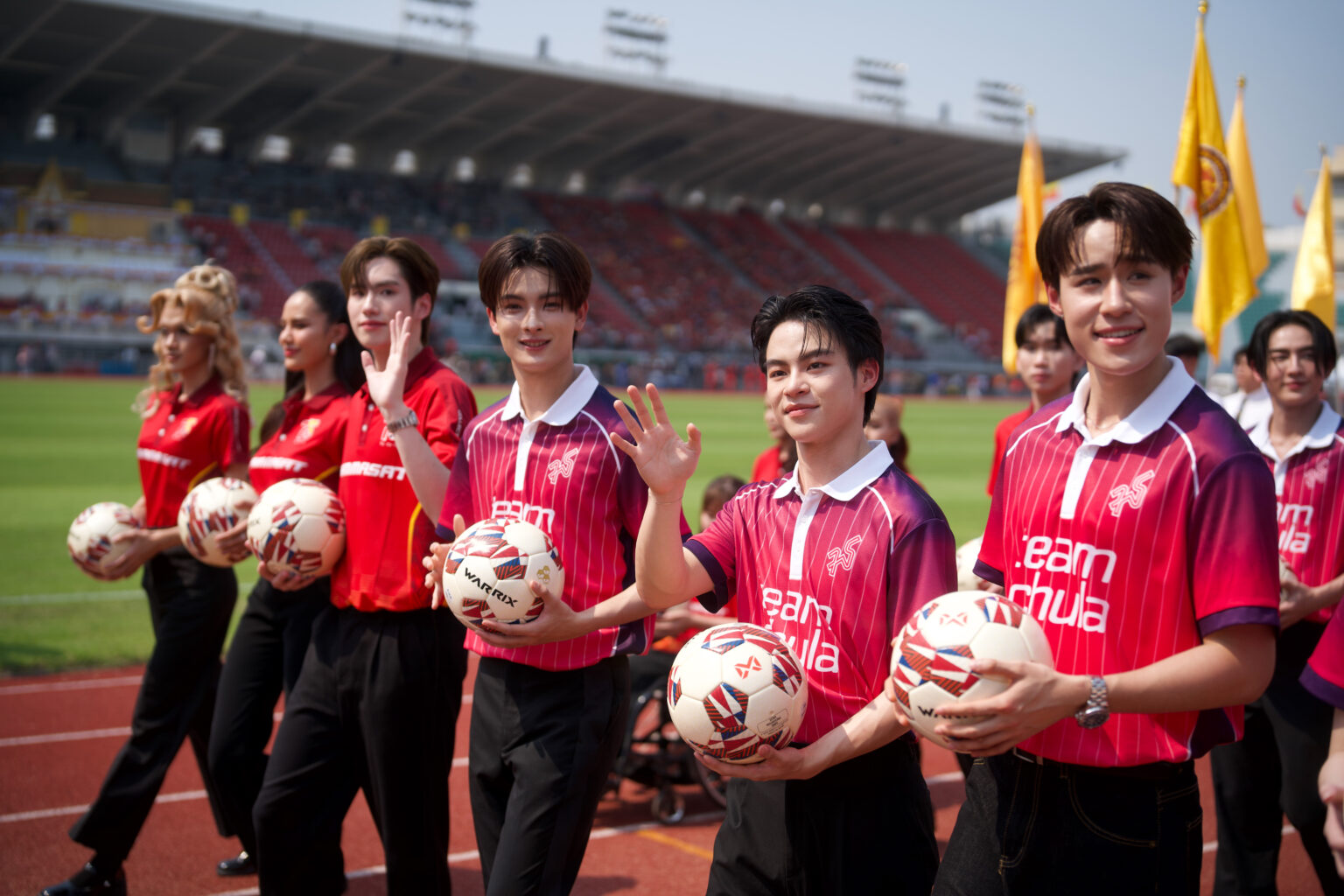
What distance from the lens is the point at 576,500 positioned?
337 centimetres

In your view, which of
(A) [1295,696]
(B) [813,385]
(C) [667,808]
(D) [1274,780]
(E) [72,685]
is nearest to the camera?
(B) [813,385]

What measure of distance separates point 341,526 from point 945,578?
7.53 ft

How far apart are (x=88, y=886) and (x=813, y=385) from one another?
3.75m

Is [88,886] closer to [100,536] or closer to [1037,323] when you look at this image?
[100,536]

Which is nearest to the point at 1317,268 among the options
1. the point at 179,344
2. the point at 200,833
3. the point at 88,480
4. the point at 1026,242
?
the point at 1026,242

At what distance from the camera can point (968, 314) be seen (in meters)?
59.4

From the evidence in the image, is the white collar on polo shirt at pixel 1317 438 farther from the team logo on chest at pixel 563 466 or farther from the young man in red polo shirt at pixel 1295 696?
the team logo on chest at pixel 563 466

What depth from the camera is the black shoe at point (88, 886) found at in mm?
4492

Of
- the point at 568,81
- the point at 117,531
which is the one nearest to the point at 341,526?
the point at 117,531

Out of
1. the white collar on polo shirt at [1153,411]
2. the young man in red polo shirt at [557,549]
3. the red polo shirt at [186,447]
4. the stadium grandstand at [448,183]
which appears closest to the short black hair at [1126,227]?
the white collar on polo shirt at [1153,411]

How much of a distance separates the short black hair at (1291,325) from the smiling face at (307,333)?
3.67m

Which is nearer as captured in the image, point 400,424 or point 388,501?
point 400,424

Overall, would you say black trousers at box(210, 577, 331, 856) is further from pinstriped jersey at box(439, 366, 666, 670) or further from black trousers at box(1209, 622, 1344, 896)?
black trousers at box(1209, 622, 1344, 896)

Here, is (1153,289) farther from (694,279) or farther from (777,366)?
(694,279)
